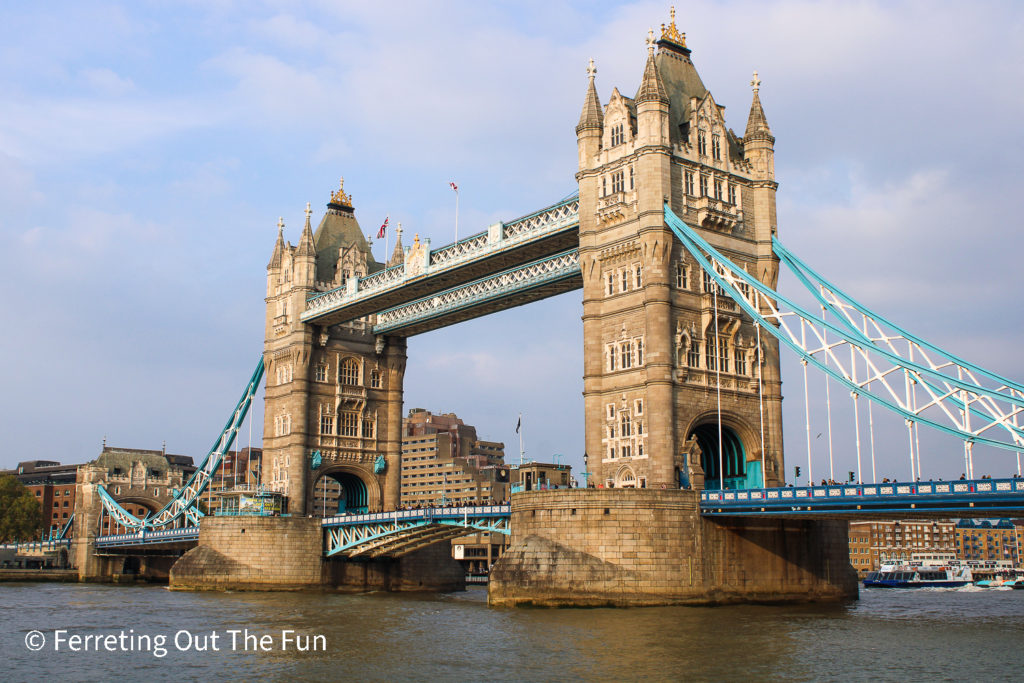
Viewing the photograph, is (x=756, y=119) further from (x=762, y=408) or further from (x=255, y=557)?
→ (x=255, y=557)

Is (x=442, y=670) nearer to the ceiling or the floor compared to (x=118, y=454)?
nearer to the floor

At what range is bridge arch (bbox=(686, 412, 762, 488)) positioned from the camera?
58.3m

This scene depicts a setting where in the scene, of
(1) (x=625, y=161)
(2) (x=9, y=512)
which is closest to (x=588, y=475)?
(1) (x=625, y=161)

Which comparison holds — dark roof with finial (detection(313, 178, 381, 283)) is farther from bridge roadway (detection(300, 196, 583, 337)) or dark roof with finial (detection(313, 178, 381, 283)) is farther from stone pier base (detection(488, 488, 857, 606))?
stone pier base (detection(488, 488, 857, 606))

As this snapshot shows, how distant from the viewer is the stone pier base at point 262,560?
7694 centimetres

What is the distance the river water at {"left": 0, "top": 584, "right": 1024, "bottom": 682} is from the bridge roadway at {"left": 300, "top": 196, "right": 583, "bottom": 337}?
2236 cm

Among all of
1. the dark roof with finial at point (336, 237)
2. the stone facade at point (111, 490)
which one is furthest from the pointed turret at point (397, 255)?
the stone facade at point (111, 490)

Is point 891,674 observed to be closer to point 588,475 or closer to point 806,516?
point 806,516

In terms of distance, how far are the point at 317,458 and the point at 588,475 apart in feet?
107

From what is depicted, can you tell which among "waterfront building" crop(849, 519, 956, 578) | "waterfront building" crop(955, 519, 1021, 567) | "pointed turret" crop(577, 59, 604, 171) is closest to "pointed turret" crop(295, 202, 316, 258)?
"pointed turret" crop(577, 59, 604, 171)

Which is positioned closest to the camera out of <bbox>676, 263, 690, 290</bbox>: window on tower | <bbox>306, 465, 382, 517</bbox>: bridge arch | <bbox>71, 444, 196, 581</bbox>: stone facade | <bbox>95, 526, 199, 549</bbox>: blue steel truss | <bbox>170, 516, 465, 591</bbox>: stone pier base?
<bbox>676, 263, 690, 290</bbox>: window on tower

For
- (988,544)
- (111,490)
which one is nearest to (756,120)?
(111,490)

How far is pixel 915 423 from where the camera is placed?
46094 mm

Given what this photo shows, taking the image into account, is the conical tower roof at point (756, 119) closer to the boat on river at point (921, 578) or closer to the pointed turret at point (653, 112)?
the pointed turret at point (653, 112)
